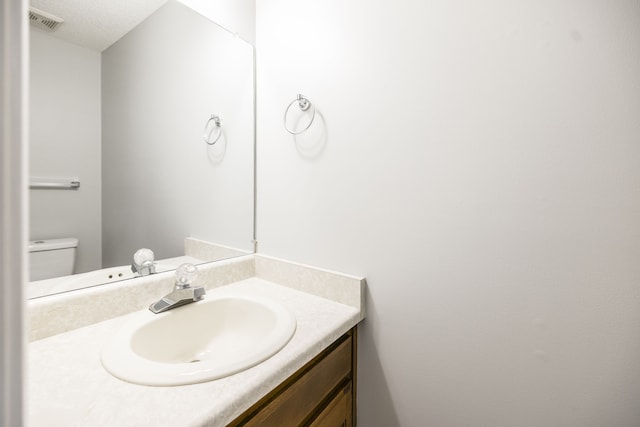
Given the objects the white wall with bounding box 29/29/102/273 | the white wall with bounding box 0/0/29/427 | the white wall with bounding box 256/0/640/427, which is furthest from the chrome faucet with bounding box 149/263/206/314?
the white wall with bounding box 0/0/29/427

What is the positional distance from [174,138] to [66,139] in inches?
12.7

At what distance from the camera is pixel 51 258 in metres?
0.77

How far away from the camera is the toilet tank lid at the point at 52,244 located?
2.42 feet

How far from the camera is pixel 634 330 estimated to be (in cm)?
58

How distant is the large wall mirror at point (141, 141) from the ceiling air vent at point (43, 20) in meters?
0.01

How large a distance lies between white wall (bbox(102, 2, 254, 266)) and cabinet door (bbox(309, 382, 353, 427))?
70 centimetres

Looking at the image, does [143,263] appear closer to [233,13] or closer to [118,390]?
[118,390]

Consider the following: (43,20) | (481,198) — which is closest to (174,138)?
(43,20)

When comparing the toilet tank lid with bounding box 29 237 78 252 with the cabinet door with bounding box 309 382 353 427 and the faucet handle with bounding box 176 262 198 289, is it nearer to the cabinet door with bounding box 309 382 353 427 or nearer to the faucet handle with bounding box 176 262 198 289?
the faucet handle with bounding box 176 262 198 289

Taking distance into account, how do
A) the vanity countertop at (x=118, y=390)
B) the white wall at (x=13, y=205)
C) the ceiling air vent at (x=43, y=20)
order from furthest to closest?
the ceiling air vent at (x=43, y=20), the vanity countertop at (x=118, y=390), the white wall at (x=13, y=205)

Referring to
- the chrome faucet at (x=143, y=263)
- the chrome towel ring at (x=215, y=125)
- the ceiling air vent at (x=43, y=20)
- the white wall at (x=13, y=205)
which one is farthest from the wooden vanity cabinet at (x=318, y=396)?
the ceiling air vent at (x=43, y=20)

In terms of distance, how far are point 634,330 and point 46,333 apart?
4.56ft

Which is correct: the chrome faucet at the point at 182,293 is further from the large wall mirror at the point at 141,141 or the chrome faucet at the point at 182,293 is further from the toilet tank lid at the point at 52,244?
the toilet tank lid at the point at 52,244

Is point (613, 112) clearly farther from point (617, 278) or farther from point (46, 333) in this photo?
point (46, 333)
